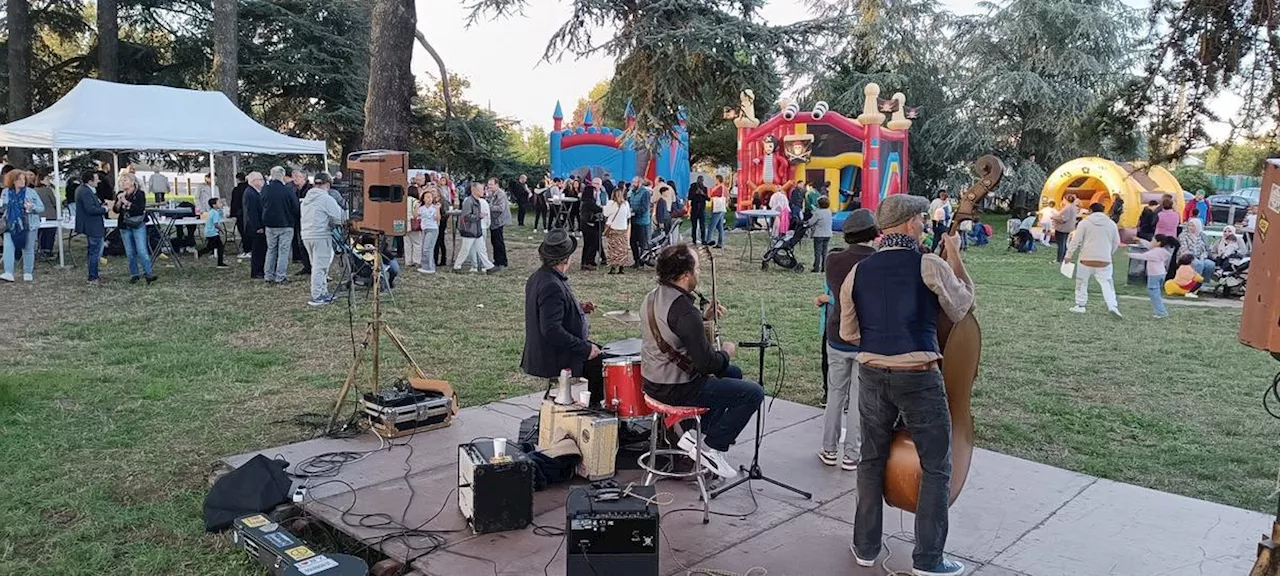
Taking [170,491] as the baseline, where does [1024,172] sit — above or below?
above

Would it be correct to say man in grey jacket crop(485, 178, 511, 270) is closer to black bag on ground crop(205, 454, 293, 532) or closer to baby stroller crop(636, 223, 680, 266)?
baby stroller crop(636, 223, 680, 266)

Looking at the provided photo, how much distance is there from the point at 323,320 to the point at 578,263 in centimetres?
641

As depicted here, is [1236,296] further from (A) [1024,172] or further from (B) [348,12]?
(B) [348,12]

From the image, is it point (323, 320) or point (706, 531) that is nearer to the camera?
point (706, 531)

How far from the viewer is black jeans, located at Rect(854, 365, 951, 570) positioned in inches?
139

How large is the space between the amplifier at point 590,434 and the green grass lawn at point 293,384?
4.98ft

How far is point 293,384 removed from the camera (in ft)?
23.0

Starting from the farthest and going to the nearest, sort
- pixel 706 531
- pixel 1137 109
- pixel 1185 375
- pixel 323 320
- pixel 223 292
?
pixel 223 292
pixel 323 320
pixel 1185 375
pixel 706 531
pixel 1137 109

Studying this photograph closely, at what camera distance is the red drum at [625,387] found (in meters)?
4.84

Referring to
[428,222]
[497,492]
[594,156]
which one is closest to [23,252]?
[428,222]

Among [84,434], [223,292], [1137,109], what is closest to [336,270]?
[223,292]

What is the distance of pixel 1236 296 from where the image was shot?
1309 cm

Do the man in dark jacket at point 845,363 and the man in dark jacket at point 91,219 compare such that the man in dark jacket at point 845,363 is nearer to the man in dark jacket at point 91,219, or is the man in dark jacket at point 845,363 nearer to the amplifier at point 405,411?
the amplifier at point 405,411

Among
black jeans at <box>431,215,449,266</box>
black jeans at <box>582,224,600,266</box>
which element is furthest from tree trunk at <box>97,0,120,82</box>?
black jeans at <box>582,224,600,266</box>
